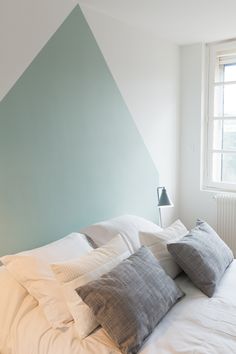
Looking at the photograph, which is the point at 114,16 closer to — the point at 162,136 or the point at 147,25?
the point at 147,25

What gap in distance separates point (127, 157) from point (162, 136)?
0.64m

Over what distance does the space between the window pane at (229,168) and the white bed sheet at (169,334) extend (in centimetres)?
196

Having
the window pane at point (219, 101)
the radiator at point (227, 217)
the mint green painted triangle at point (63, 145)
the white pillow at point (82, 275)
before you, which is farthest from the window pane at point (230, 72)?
the white pillow at point (82, 275)

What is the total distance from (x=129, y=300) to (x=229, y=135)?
252 centimetres

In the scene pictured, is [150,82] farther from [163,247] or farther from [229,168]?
[163,247]

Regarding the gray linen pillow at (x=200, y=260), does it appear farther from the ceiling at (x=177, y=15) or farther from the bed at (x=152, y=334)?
the ceiling at (x=177, y=15)

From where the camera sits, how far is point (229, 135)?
3631mm

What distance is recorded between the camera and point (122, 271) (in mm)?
1737

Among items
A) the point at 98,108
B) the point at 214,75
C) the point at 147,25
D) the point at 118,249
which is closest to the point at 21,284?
the point at 118,249

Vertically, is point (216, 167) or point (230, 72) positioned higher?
point (230, 72)

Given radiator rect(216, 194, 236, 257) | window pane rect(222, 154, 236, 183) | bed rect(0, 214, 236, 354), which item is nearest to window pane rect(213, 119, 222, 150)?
window pane rect(222, 154, 236, 183)

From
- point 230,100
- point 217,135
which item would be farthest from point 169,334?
point 230,100

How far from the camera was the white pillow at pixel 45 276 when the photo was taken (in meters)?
1.70

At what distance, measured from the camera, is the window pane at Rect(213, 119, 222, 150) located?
3.68m
